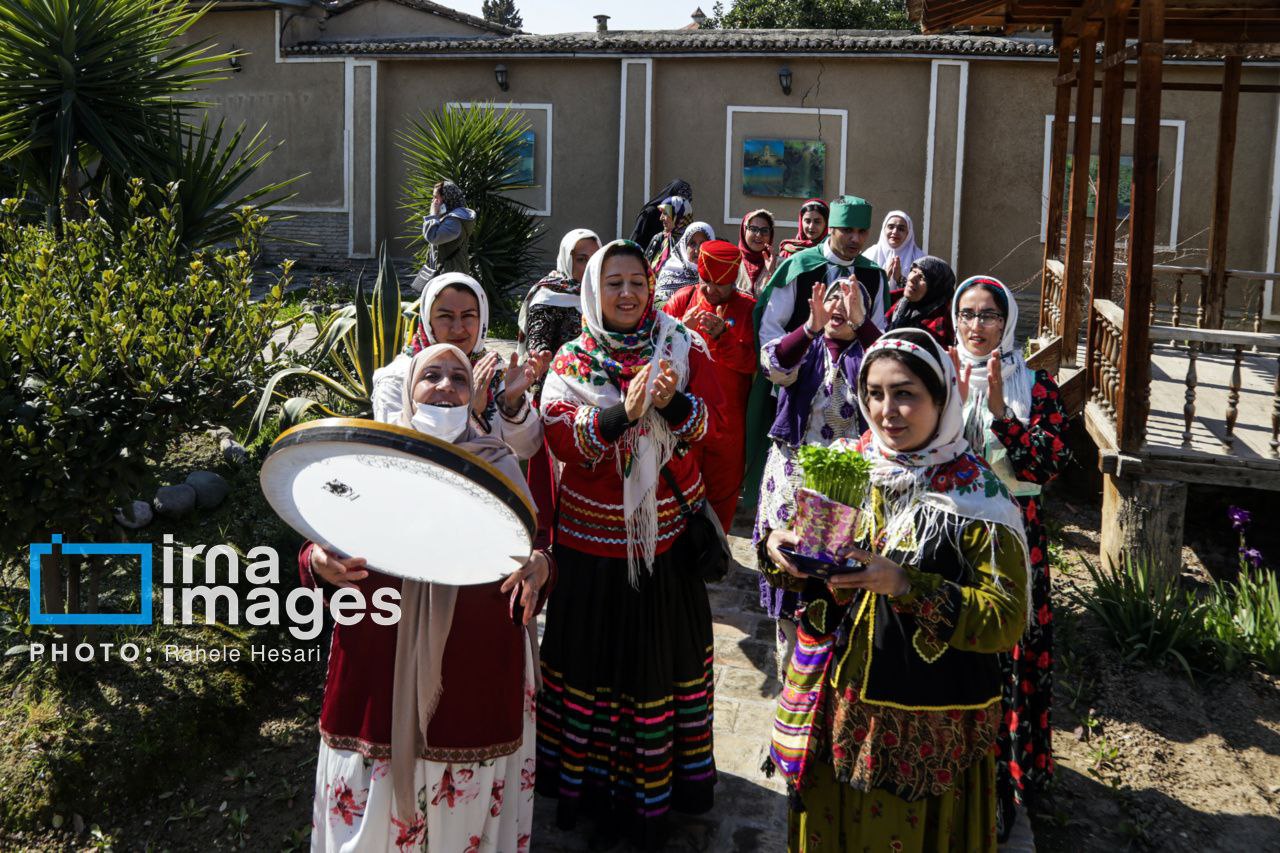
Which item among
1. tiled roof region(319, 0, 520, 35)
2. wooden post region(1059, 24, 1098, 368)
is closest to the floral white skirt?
wooden post region(1059, 24, 1098, 368)

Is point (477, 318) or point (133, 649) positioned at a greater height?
point (477, 318)

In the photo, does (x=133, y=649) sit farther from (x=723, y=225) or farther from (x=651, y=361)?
(x=723, y=225)

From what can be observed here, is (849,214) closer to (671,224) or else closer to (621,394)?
(621,394)

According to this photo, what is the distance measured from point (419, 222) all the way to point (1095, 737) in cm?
1208

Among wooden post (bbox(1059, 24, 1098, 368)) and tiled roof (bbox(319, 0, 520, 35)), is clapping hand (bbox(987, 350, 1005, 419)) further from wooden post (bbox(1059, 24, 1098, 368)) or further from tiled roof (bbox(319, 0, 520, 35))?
tiled roof (bbox(319, 0, 520, 35))

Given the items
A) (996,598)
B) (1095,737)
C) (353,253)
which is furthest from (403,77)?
(996,598)

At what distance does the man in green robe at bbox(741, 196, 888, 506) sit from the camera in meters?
5.53

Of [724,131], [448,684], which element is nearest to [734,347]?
[448,684]

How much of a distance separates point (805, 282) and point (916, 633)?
3.13 m

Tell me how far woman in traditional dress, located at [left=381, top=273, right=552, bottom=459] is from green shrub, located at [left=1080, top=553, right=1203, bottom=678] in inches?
129

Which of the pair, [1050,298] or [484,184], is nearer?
[1050,298]

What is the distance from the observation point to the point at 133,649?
4688 mm

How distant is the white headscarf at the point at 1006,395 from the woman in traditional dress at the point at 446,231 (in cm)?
447

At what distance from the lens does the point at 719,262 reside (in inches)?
210
